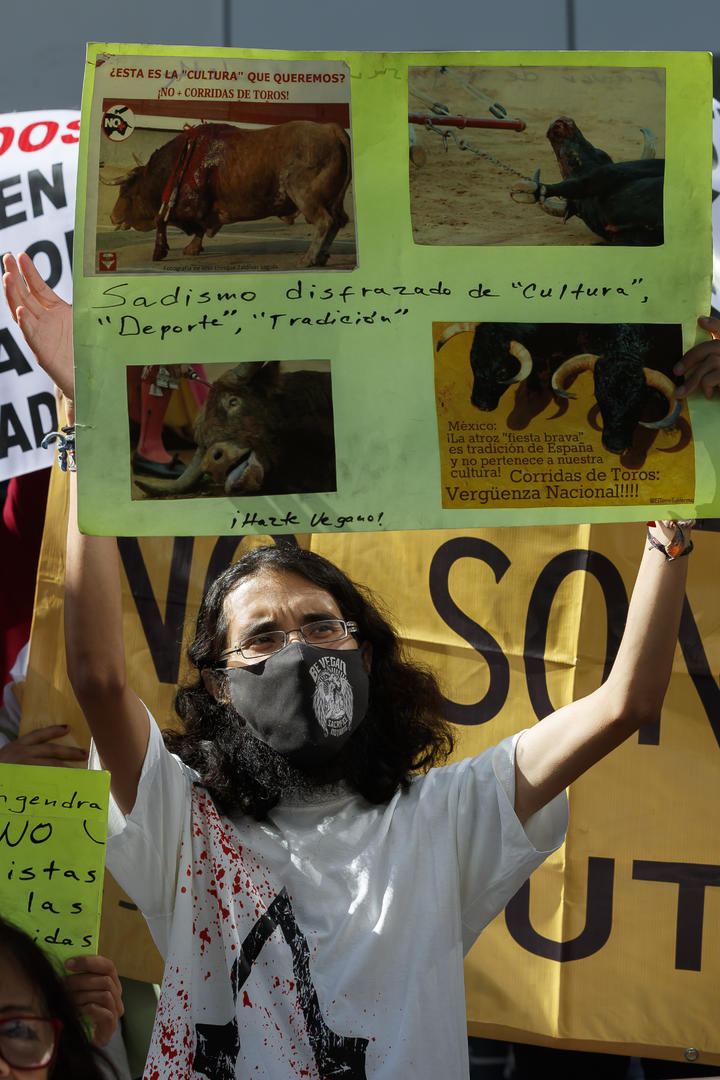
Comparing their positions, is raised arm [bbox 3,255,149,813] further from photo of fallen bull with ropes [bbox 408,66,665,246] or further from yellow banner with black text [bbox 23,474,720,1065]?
yellow banner with black text [bbox 23,474,720,1065]

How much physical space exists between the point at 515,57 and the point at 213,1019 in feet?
4.50

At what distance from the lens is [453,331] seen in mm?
1522

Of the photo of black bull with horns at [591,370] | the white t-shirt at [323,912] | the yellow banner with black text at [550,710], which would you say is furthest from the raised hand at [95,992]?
the yellow banner with black text at [550,710]

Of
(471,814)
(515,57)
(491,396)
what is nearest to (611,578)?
(471,814)

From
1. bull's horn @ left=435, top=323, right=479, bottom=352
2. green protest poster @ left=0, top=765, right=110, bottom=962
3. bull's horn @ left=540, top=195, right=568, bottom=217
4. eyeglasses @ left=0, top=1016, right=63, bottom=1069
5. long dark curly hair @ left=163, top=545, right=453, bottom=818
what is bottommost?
eyeglasses @ left=0, top=1016, right=63, bottom=1069

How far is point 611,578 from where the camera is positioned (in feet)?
8.84

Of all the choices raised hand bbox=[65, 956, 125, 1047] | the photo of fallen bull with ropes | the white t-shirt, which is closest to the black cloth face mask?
the white t-shirt

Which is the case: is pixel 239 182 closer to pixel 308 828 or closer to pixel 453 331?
pixel 453 331

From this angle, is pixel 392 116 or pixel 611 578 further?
pixel 611 578

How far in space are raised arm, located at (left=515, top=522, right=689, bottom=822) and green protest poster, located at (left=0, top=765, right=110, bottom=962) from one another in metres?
0.63

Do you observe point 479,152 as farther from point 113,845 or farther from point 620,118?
point 113,845

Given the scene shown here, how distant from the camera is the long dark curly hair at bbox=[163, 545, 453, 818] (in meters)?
1.76

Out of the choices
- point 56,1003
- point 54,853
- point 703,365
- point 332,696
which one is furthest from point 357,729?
point 703,365

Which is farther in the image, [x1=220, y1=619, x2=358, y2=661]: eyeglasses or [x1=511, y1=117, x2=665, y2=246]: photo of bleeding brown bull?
[x1=220, y1=619, x2=358, y2=661]: eyeglasses
